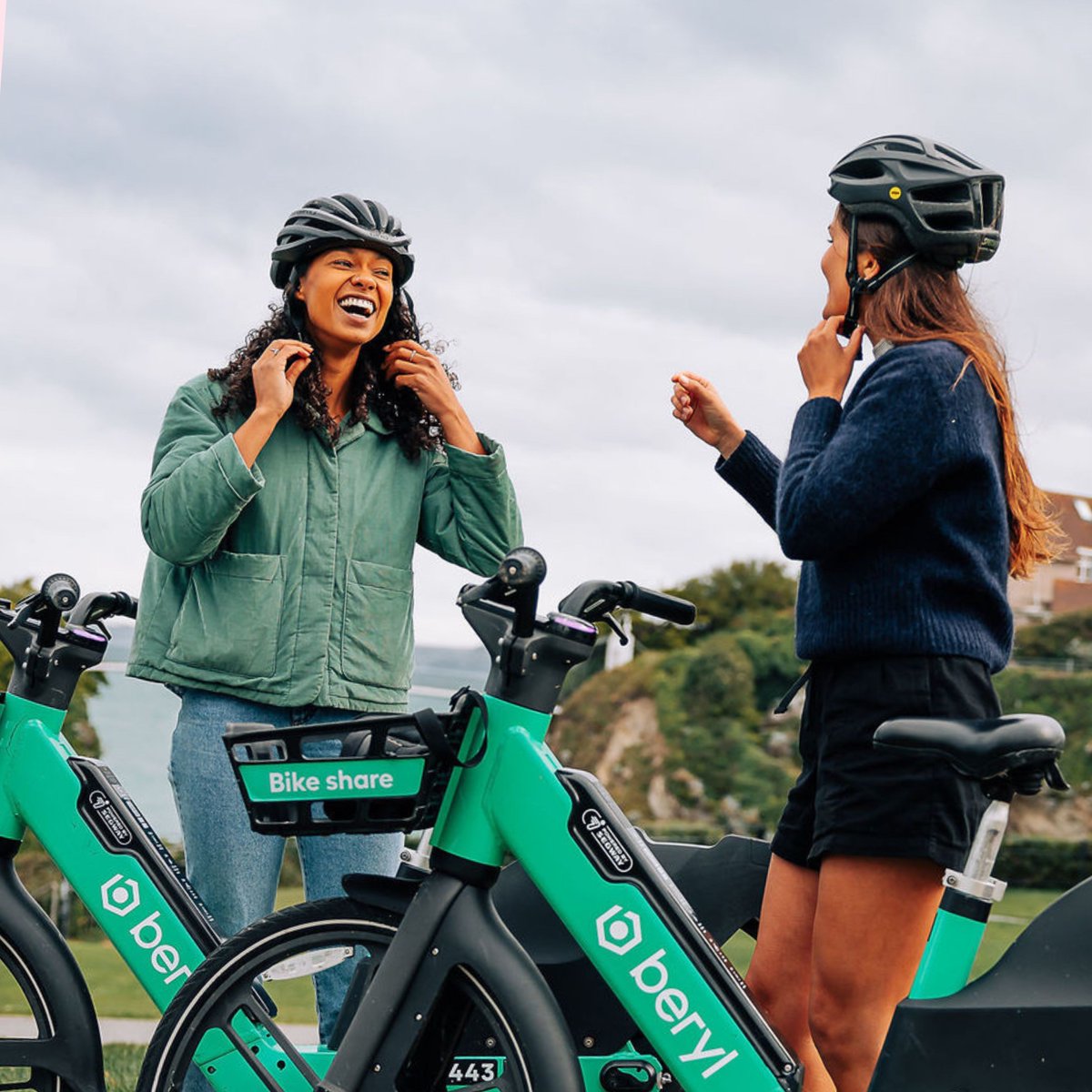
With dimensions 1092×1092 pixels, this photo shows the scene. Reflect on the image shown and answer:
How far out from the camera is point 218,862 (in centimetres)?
325

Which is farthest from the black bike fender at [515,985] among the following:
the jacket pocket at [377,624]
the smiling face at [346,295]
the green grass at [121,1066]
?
the green grass at [121,1066]

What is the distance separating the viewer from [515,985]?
8.68 ft

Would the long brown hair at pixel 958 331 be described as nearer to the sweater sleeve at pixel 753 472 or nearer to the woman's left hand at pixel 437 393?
the sweater sleeve at pixel 753 472

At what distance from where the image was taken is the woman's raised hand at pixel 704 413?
316 cm

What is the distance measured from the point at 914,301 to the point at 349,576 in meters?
1.26

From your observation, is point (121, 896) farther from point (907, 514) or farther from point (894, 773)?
point (907, 514)

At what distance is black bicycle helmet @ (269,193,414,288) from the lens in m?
3.39

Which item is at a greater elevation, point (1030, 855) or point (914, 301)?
point (1030, 855)

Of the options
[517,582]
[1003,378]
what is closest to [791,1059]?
[517,582]

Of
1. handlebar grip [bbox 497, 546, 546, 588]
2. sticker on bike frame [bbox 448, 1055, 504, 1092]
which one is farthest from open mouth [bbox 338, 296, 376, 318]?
sticker on bike frame [bbox 448, 1055, 504, 1092]

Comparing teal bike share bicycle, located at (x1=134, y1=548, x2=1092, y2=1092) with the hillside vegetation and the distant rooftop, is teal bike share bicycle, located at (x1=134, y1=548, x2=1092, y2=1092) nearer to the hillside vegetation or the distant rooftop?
the hillside vegetation

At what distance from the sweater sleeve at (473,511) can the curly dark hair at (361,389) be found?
0.10m

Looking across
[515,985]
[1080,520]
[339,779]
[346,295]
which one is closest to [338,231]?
[346,295]

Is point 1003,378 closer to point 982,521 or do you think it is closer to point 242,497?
point 982,521
